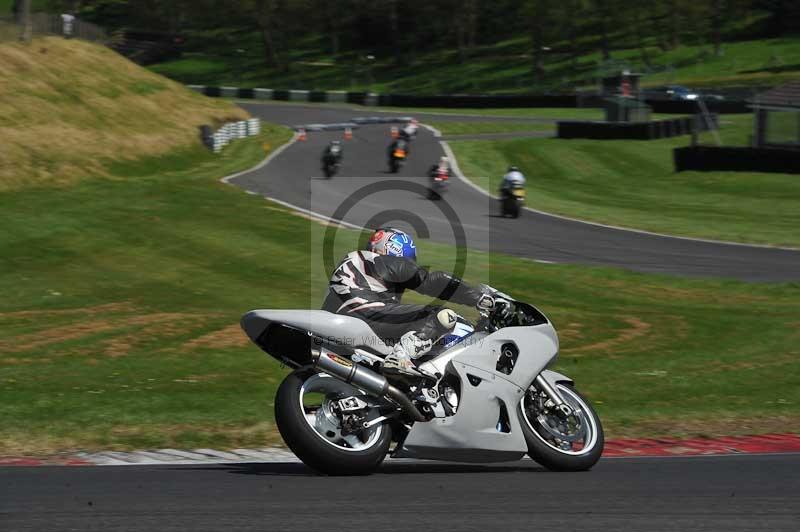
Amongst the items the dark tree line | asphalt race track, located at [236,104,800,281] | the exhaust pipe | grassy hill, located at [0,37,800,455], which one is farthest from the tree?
the exhaust pipe

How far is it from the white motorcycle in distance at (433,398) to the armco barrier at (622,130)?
41.6 metres

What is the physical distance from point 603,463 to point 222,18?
116 m

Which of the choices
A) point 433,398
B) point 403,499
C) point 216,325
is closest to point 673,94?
point 216,325

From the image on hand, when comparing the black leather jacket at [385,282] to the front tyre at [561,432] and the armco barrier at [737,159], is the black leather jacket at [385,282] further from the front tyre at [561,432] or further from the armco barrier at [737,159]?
the armco barrier at [737,159]

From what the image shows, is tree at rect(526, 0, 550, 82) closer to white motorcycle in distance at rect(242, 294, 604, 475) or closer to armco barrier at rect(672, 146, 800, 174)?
armco barrier at rect(672, 146, 800, 174)

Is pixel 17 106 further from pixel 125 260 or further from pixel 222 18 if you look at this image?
pixel 222 18

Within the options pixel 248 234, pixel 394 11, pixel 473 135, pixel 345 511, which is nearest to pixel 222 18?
pixel 394 11

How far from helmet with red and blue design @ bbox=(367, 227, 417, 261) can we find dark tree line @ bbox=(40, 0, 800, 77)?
82.7 meters

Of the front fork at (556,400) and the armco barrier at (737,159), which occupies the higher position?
the armco barrier at (737,159)

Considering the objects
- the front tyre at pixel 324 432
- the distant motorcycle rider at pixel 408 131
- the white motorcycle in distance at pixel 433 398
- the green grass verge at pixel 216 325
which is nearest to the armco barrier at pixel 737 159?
the distant motorcycle rider at pixel 408 131

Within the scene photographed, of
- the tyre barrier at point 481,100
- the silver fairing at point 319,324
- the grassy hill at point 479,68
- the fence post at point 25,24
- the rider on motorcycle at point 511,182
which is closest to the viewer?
the silver fairing at point 319,324

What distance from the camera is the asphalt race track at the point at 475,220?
25703mm

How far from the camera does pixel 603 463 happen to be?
8.22 metres

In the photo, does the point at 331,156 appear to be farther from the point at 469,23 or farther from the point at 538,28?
the point at 469,23
